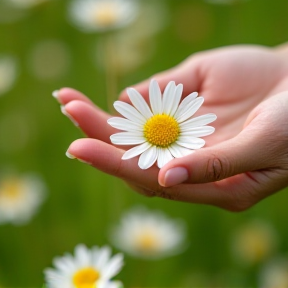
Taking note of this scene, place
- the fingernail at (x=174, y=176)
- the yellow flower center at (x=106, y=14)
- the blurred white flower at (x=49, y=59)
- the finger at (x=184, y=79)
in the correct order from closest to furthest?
1. the fingernail at (x=174, y=176)
2. the finger at (x=184, y=79)
3. the yellow flower center at (x=106, y=14)
4. the blurred white flower at (x=49, y=59)

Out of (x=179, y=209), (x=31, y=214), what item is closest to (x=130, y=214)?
(x=179, y=209)

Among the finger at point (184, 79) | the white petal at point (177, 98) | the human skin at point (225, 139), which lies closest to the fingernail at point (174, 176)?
the human skin at point (225, 139)

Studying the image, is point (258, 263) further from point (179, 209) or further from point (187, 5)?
point (187, 5)

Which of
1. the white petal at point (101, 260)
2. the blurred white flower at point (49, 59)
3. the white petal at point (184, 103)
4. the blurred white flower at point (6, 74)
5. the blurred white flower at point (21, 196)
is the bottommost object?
the white petal at point (101, 260)

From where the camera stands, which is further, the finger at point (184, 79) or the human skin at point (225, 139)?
the finger at point (184, 79)

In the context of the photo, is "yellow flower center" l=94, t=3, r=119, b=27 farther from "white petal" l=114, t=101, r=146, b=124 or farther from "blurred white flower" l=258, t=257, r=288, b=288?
"white petal" l=114, t=101, r=146, b=124

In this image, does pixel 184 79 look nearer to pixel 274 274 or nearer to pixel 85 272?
pixel 85 272

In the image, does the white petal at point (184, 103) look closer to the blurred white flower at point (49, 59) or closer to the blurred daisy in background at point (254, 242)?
the blurred daisy in background at point (254, 242)

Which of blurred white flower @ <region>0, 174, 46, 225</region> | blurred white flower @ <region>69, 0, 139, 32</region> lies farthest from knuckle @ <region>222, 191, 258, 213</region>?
blurred white flower @ <region>69, 0, 139, 32</region>
